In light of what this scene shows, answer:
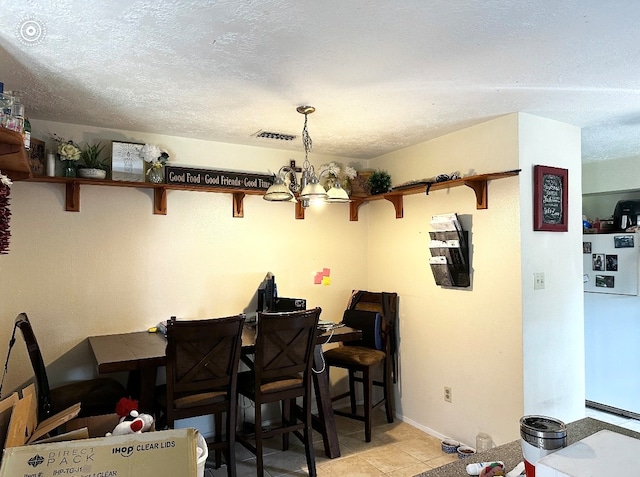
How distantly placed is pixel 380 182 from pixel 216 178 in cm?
140

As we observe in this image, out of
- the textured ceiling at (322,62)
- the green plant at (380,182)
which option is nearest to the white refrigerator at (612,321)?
the textured ceiling at (322,62)

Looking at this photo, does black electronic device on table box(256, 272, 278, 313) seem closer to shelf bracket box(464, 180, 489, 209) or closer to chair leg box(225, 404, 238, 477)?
chair leg box(225, 404, 238, 477)

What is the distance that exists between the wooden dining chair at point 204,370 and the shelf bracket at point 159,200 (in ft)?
3.87

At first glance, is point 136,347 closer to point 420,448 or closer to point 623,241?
point 420,448

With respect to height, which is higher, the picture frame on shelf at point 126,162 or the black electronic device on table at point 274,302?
the picture frame on shelf at point 126,162

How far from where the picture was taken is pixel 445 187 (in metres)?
3.30

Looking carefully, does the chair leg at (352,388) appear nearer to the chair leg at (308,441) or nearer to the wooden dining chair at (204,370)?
the chair leg at (308,441)

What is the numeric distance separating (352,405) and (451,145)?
2.25 meters

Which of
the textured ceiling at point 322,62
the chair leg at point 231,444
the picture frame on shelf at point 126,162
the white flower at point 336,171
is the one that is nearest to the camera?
the textured ceiling at point 322,62

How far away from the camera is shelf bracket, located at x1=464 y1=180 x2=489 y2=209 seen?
3.03m

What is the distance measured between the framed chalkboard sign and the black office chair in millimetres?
2862

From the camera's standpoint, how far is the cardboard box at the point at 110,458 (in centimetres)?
125

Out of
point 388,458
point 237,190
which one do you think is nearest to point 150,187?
point 237,190

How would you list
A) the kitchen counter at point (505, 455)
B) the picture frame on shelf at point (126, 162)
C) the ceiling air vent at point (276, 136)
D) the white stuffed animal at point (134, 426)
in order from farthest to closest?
the ceiling air vent at point (276, 136)
the picture frame on shelf at point (126, 162)
the white stuffed animal at point (134, 426)
the kitchen counter at point (505, 455)
